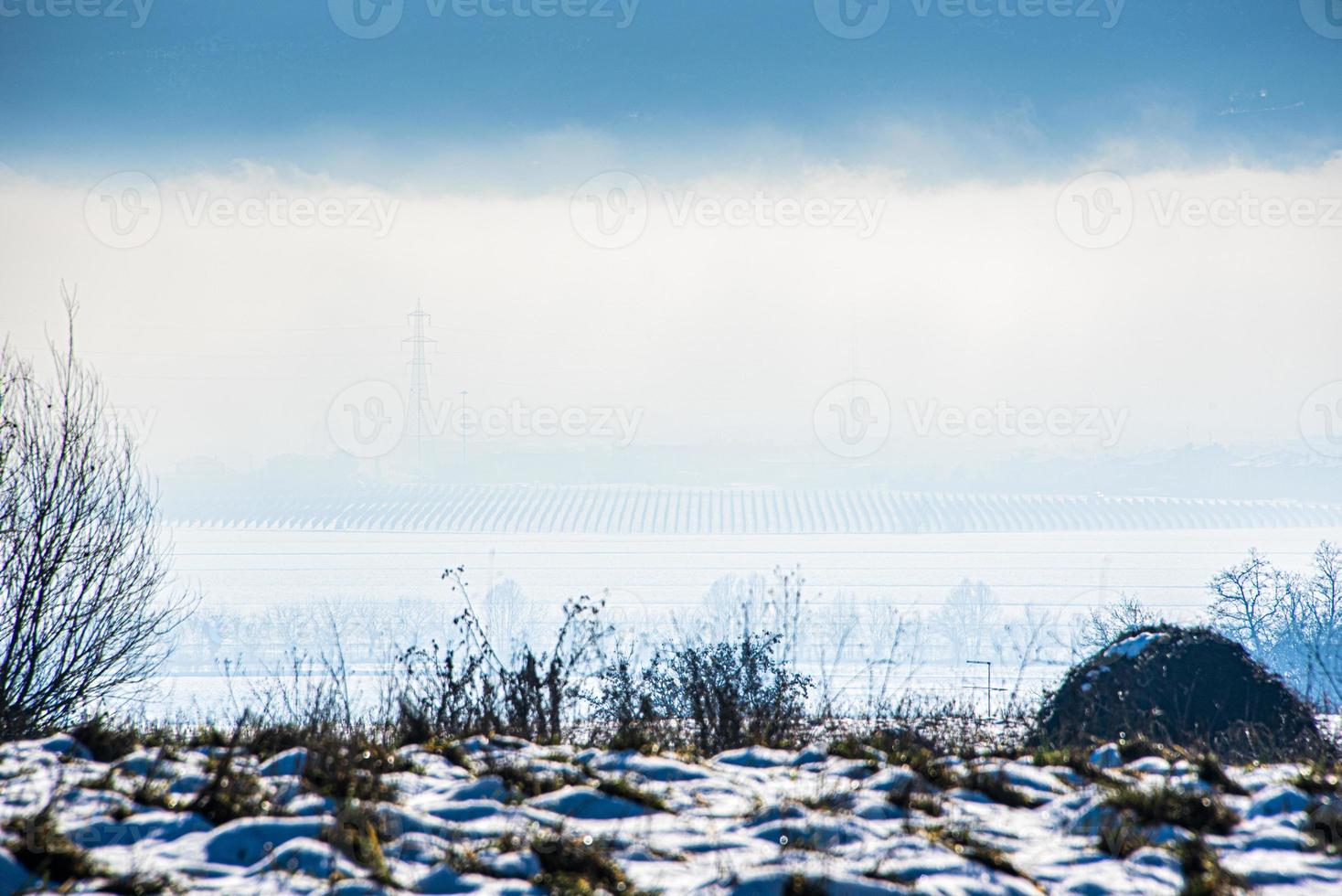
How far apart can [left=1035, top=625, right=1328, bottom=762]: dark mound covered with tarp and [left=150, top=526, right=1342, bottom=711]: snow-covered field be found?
31.7 metres

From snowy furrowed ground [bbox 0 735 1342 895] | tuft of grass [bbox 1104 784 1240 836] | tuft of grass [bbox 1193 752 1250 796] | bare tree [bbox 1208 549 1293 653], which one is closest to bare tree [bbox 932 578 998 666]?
bare tree [bbox 1208 549 1293 653]

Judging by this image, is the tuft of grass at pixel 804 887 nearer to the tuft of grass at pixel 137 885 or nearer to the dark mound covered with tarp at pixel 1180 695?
the tuft of grass at pixel 137 885

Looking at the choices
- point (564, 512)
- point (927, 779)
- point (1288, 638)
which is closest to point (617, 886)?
point (927, 779)

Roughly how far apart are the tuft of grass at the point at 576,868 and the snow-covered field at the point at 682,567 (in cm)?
3549

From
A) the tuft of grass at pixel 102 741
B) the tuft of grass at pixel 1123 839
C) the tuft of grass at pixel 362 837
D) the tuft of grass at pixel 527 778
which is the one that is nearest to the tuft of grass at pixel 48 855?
the tuft of grass at pixel 362 837

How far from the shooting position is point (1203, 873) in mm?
4184

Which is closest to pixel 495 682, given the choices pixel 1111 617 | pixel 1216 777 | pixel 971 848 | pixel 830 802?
pixel 830 802

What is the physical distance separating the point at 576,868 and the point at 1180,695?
7.32m

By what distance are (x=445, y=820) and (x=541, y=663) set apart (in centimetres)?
412

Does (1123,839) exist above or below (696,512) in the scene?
below

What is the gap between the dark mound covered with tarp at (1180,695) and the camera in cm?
854

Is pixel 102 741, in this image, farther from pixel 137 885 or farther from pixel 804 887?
pixel 804 887

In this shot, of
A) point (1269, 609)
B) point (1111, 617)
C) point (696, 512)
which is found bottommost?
point (1111, 617)

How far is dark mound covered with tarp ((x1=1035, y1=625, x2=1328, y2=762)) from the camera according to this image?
854 cm
